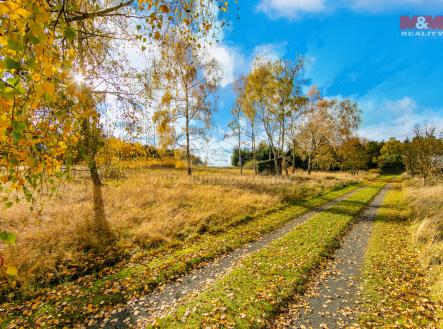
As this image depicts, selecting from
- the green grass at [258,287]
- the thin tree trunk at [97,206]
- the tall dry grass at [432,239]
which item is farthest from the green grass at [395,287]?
the thin tree trunk at [97,206]

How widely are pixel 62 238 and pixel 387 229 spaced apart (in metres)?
12.0

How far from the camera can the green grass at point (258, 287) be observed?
4227 millimetres

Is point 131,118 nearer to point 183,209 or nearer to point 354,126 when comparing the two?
point 183,209

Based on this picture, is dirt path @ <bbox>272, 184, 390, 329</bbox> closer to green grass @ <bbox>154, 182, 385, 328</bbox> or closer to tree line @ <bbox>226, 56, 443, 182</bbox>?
green grass @ <bbox>154, 182, 385, 328</bbox>

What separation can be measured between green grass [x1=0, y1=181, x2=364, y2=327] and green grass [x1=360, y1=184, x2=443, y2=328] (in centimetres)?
376

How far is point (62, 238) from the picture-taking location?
670 cm

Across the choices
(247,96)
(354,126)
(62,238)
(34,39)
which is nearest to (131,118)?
(62,238)

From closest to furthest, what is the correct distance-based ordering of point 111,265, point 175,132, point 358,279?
point 358,279, point 111,265, point 175,132

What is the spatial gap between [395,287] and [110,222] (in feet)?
27.3

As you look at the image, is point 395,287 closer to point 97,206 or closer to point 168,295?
point 168,295

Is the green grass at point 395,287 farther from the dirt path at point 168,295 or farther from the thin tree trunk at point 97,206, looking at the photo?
the thin tree trunk at point 97,206

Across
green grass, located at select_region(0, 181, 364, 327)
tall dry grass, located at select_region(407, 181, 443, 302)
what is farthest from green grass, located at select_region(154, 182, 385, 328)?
tall dry grass, located at select_region(407, 181, 443, 302)

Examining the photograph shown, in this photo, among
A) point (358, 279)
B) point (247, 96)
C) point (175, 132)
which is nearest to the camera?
point (358, 279)

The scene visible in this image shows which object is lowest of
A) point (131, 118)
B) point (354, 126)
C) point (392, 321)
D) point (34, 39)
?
point (392, 321)
